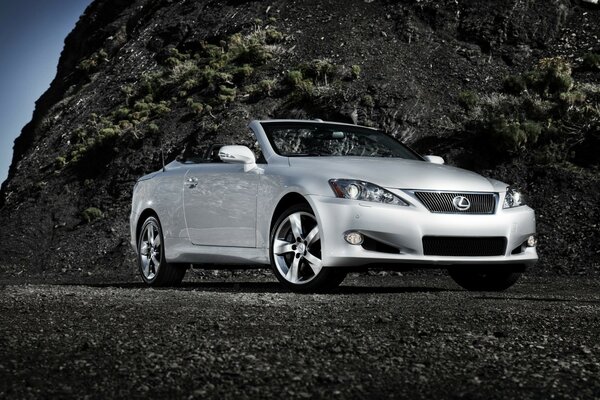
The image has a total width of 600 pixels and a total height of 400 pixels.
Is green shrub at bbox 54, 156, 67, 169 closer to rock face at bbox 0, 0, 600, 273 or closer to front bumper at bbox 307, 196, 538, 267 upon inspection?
rock face at bbox 0, 0, 600, 273

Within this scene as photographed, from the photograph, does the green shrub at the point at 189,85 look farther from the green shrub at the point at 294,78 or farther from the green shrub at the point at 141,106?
the green shrub at the point at 294,78

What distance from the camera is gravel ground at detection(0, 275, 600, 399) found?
3989 mm

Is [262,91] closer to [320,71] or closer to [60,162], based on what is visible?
[320,71]

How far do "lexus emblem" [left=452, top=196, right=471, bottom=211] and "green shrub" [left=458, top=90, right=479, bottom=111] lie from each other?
14.7 m

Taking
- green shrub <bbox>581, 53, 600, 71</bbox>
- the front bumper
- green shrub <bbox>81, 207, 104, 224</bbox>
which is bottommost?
green shrub <bbox>81, 207, 104, 224</bbox>

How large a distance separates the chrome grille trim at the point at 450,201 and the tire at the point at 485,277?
667 millimetres

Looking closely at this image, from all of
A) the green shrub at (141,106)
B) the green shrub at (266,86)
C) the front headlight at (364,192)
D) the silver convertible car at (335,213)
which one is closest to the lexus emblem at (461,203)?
the silver convertible car at (335,213)

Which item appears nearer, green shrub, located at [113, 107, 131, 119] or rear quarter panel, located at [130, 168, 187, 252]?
rear quarter panel, located at [130, 168, 187, 252]

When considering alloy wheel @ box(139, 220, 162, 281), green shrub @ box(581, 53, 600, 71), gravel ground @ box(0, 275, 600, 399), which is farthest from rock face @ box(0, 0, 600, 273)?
gravel ground @ box(0, 275, 600, 399)

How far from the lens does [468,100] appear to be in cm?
2286

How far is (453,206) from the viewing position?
27.3 ft

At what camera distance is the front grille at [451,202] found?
8.23 metres

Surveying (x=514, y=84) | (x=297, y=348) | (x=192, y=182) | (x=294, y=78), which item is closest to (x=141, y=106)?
(x=294, y=78)

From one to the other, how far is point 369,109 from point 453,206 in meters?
15.0
